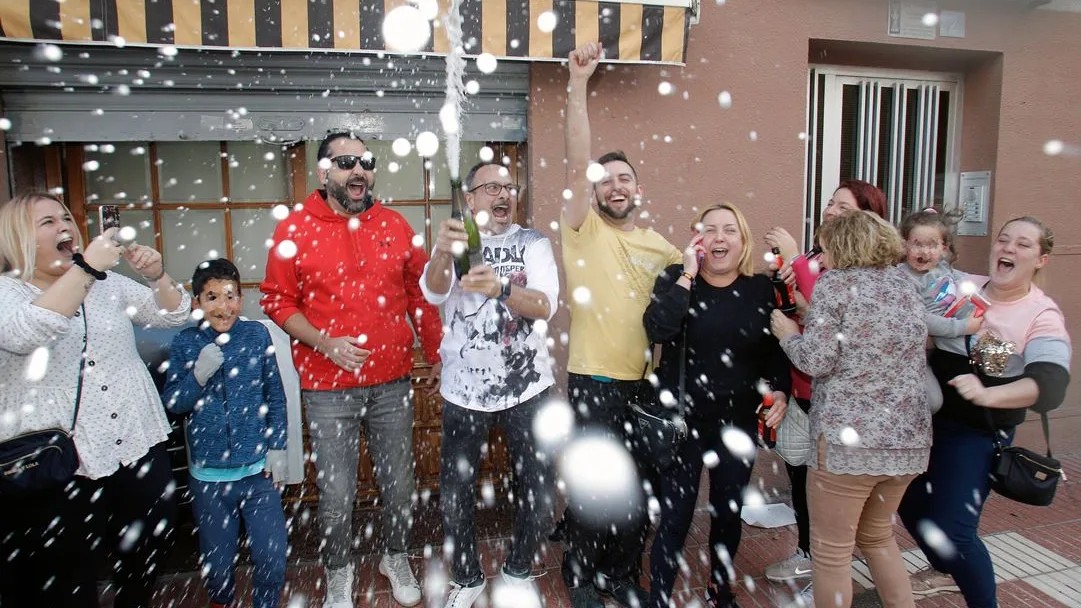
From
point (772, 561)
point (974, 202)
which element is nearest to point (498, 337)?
point (772, 561)

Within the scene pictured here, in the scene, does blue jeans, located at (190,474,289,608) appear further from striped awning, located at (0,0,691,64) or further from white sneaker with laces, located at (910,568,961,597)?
white sneaker with laces, located at (910,568,961,597)

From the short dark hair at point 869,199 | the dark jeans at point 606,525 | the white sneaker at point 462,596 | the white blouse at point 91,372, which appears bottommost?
the white sneaker at point 462,596

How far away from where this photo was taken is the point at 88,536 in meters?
2.65


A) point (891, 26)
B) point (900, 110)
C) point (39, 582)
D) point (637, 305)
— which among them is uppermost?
point (891, 26)

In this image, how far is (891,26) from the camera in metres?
4.57

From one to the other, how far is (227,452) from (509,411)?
51.3 inches

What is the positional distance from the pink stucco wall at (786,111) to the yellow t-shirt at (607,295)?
1.04m

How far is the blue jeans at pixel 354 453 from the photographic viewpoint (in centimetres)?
316

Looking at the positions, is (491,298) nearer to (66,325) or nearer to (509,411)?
(509,411)

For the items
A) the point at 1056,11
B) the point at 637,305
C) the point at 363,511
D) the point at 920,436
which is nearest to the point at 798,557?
the point at 920,436

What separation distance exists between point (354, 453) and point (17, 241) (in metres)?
1.66

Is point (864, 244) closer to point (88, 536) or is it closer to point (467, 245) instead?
point (467, 245)

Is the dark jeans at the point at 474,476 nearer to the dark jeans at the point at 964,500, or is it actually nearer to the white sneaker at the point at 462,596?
the white sneaker at the point at 462,596

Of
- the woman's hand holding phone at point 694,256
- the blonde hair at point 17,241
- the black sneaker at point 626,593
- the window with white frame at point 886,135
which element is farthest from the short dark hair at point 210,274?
the window with white frame at point 886,135
